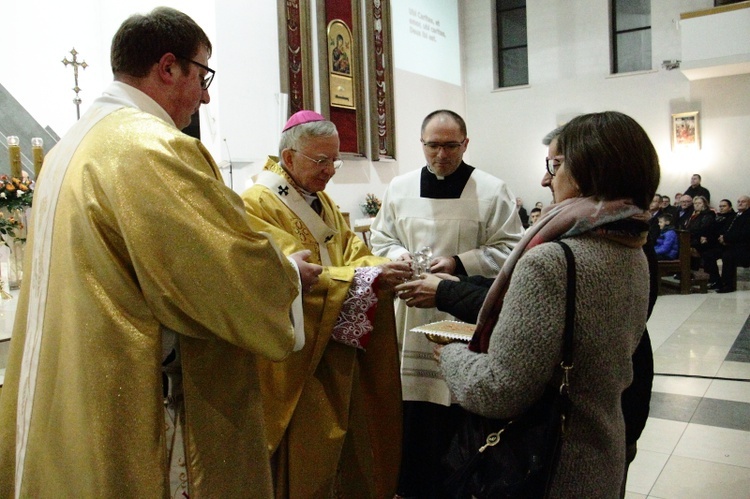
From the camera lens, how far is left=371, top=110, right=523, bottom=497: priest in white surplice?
2594mm

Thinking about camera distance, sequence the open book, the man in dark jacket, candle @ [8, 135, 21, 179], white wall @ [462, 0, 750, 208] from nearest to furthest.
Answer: the open book, candle @ [8, 135, 21, 179], the man in dark jacket, white wall @ [462, 0, 750, 208]

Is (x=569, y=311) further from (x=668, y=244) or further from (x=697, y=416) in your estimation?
(x=668, y=244)

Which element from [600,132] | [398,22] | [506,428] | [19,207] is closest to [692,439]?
[506,428]

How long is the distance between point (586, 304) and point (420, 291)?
782mm

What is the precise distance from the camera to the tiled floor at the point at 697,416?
2957 mm

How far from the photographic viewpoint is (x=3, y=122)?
258 inches

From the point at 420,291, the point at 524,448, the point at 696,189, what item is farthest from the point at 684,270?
the point at 524,448

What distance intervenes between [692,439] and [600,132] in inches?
108

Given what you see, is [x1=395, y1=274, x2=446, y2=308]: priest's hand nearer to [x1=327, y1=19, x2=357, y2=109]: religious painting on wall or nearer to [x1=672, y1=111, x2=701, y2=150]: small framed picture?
[x1=327, y1=19, x2=357, y2=109]: religious painting on wall

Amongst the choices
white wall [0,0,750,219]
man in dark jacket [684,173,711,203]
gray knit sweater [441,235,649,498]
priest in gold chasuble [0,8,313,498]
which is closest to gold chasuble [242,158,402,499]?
priest in gold chasuble [0,8,313,498]

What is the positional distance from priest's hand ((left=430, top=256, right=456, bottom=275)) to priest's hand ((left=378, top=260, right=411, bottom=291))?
447mm

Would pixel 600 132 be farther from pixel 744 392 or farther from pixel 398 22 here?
pixel 398 22

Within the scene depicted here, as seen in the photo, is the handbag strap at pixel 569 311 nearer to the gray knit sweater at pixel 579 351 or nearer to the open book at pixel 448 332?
the gray knit sweater at pixel 579 351

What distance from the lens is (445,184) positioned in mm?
2895
